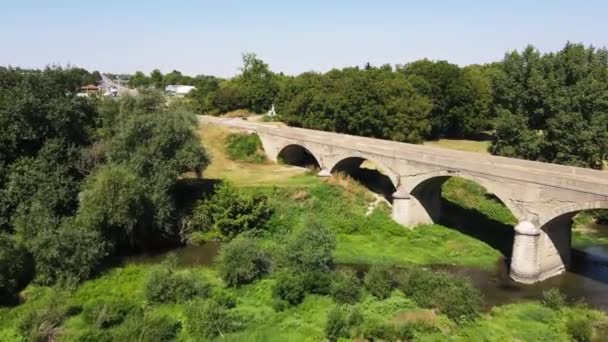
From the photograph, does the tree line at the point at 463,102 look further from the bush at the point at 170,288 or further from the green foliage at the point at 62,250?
the green foliage at the point at 62,250

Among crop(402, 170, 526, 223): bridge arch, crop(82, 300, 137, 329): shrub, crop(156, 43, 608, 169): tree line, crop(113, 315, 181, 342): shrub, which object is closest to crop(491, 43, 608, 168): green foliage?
crop(156, 43, 608, 169): tree line

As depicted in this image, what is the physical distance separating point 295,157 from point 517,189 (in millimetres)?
26895

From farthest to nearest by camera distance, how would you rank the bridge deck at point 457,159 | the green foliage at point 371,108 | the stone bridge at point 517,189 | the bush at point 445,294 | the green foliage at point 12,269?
the green foliage at point 371,108
the bridge deck at point 457,159
the stone bridge at point 517,189
the green foliage at point 12,269
the bush at point 445,294

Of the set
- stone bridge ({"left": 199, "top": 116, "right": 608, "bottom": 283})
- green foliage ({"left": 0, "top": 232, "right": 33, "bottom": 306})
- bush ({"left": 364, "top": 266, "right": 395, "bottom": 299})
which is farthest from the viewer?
stone bridge ({"left": 199, "top": 116, "right": 608, "bottom": 283})

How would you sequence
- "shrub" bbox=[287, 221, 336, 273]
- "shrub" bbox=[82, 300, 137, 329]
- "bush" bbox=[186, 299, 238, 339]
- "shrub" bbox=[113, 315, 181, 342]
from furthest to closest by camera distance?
"shrub" bbox=[287, 221, 336, 273]
"shrub" bbox=[82, 300, 137, 329]
"bush" bbox=[186, 299, 238, 339]
"shrub" bbox=[113, 315, 181, 342]

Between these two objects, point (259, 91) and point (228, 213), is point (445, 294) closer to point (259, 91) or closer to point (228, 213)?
point (228, 213)

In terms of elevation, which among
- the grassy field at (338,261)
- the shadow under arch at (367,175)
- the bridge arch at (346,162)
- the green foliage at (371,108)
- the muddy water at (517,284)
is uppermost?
the green foliage at (371,108)

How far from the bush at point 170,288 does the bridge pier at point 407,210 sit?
16299 millimetres

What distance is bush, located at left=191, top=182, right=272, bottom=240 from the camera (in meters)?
33.9

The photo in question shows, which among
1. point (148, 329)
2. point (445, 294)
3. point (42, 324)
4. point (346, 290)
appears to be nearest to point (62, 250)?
point (42, 324)

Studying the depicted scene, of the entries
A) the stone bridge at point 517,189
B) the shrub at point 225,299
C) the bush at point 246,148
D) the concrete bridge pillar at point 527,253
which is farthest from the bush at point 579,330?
the bush at point 246,148

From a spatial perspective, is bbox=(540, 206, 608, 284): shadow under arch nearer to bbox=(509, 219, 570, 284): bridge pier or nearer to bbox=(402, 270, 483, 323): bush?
bbox=(509, 219, 570, 284): bridge pier

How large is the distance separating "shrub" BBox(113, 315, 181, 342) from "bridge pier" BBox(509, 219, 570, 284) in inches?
729

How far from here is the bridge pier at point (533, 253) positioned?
92.1 ft
